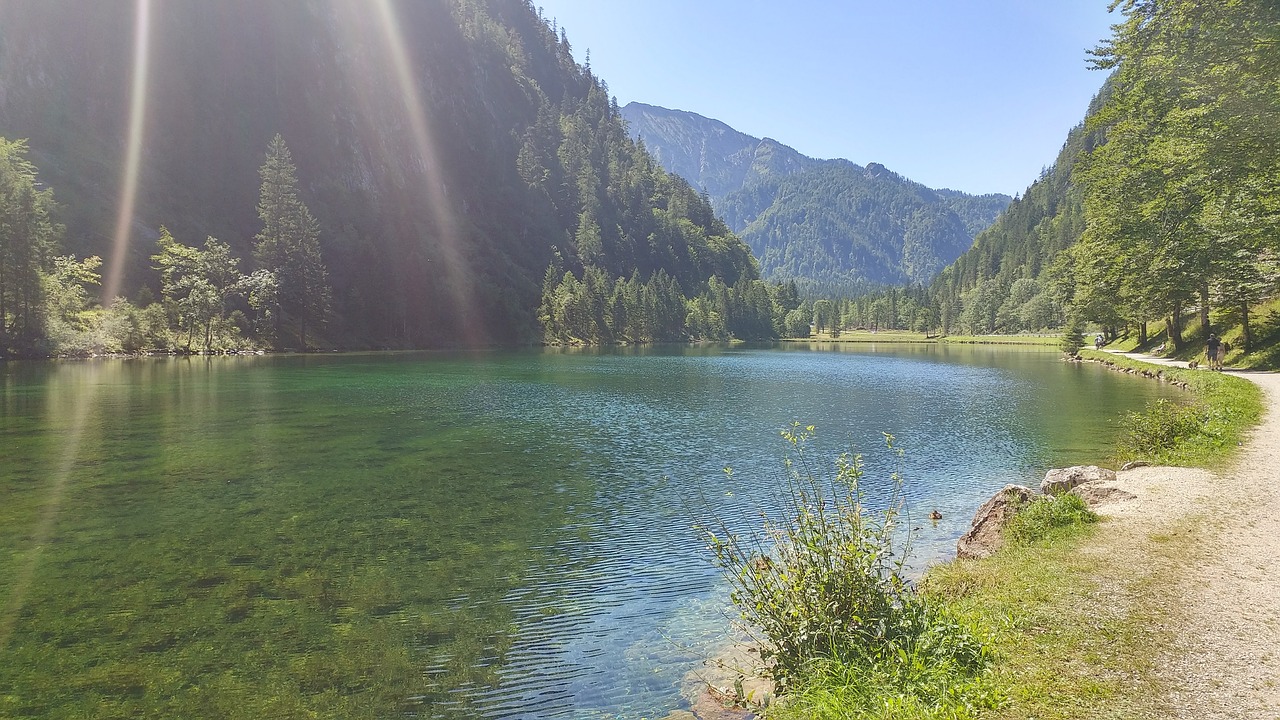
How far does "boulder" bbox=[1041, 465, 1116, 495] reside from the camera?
1642 cm

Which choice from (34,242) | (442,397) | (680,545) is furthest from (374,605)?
(34,242)

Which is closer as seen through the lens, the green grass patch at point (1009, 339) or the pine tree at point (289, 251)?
the pine tree at point (289, 251)

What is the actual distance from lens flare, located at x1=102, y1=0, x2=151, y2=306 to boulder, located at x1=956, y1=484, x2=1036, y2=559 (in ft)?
368

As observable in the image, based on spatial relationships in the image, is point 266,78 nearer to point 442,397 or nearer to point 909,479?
point 442,397

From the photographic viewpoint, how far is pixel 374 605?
40.1 ft

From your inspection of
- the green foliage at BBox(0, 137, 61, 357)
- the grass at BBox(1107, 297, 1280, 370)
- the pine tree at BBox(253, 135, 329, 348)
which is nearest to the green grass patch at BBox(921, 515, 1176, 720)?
the grass at BBox(1107, 297, 1280, 370)

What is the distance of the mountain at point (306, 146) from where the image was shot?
11112 centimetres

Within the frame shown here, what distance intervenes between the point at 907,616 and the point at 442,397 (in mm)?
41664

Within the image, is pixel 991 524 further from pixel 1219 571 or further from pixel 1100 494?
pixel 1219 571

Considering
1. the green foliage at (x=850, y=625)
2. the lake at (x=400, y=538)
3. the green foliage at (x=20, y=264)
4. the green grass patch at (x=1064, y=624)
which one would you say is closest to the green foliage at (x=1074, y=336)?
the lake at (x=400, y=538)

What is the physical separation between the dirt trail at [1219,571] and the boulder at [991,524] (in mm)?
1750

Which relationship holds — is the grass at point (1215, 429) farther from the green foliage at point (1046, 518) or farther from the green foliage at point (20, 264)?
the green foliage at point (20, 264)

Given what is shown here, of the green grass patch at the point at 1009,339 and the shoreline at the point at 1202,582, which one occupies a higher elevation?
the green grass patch at the point at 1009,339

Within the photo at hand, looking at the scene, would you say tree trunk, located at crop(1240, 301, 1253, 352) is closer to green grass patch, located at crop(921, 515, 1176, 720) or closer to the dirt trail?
the dirt trail
